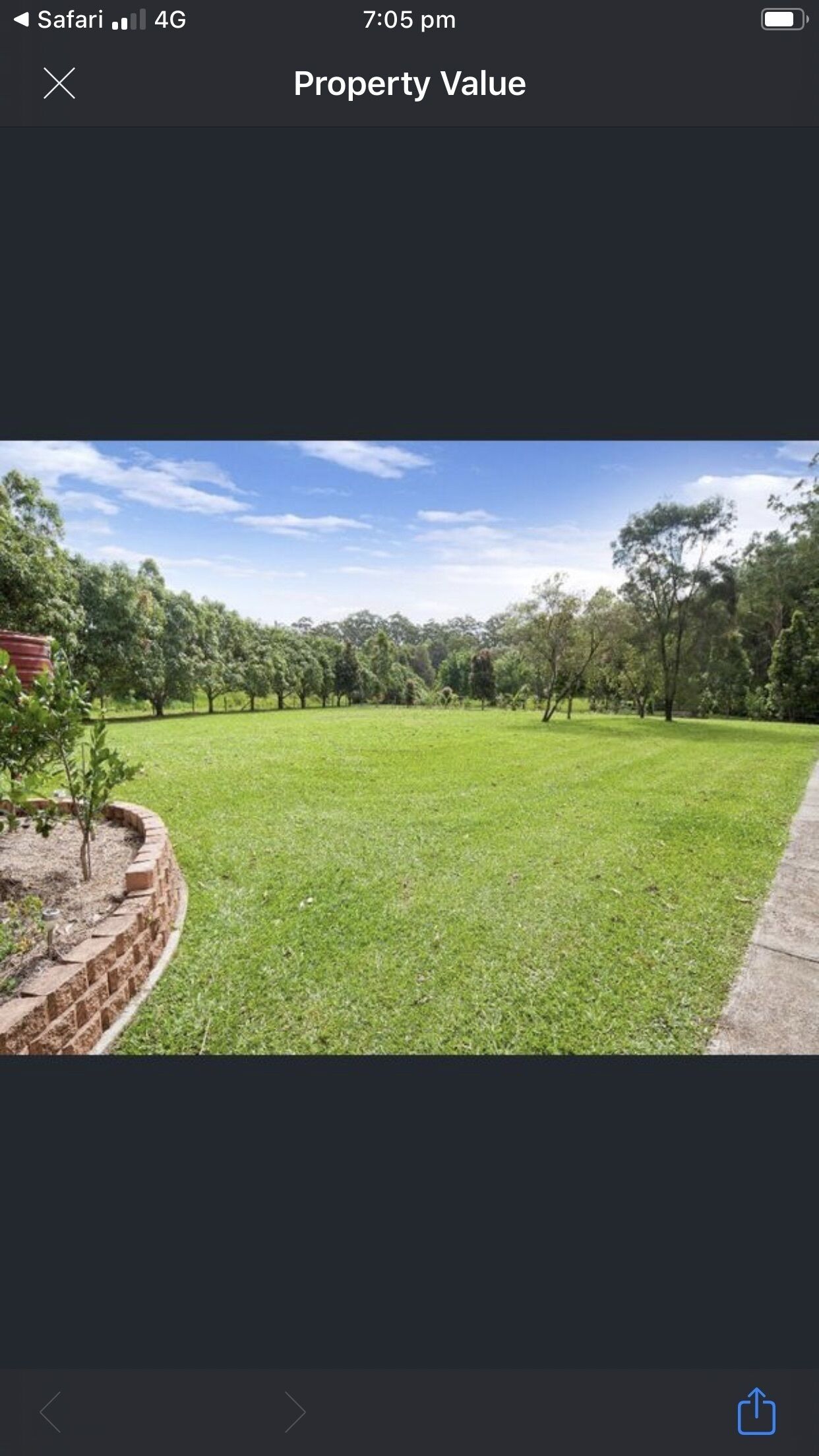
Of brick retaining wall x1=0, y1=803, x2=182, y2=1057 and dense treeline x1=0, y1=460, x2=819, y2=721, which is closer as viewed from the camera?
brick retaining wall x1=0, y1=803, x2=182, y2=1057

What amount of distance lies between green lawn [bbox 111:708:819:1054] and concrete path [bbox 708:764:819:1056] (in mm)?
77

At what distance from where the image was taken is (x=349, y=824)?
14.3 feet

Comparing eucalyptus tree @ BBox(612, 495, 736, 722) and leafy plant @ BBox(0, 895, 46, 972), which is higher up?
eucalyptus tree @ BBox(612, 495, 736, 722)

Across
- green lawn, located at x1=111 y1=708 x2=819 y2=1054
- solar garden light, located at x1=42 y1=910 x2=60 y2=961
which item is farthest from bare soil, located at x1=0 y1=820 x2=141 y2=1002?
green lawn, located at x1=111 y1=708 x2=819 y2=1054

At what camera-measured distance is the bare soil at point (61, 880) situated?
2070mm

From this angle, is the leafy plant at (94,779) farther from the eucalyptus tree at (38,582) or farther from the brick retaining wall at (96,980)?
the eucalyptus tree at (38,582)

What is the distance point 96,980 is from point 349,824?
8.28 feet

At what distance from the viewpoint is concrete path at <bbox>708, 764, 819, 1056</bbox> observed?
186 cm
